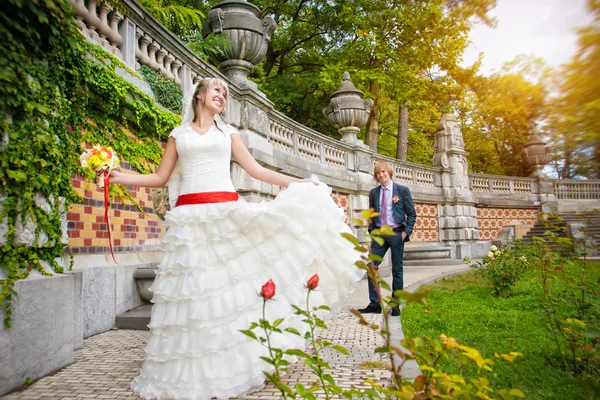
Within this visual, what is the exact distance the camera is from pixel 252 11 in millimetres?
7676

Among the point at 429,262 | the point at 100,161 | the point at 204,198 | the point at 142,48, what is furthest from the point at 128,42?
the point at 429,262

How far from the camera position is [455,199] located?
58.0 ft

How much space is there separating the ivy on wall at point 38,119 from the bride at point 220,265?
70 centimetres

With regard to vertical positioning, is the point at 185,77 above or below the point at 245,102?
above

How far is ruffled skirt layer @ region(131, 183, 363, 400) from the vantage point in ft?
9.77

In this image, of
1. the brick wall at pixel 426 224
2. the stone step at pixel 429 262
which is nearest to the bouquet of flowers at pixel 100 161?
the stone step at pixel 429 262

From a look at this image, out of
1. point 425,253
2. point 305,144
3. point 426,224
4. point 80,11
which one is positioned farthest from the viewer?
point 426,224

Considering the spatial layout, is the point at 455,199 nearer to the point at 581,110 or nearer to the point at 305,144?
the point at 305,144

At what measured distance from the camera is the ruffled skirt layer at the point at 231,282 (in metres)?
2.98

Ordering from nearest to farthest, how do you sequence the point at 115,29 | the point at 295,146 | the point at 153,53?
the point at 115,29, the point at 153,53, the point at 295,146

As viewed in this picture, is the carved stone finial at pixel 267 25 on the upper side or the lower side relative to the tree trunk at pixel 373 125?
lower

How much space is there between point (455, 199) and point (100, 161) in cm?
1644

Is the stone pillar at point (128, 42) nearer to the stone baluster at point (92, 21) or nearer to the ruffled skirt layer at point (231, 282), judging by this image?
the stone baluster at point (92, 21)

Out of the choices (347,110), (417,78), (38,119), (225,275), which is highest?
(417,78)
